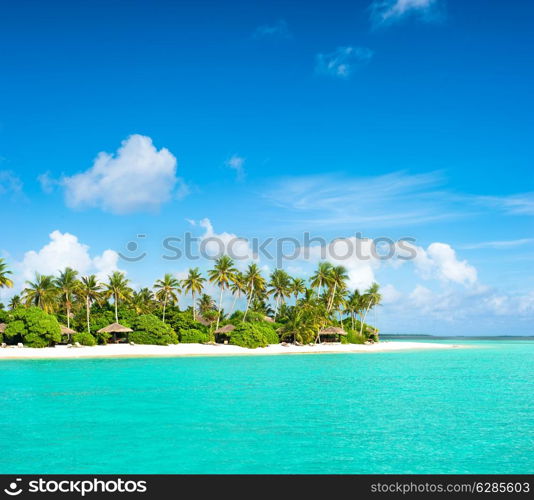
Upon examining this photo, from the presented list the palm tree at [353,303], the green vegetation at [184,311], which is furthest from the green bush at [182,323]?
the palm tree at [353,303]

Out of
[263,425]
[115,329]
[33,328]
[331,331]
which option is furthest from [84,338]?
[263,425]

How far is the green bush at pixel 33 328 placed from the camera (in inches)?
2552

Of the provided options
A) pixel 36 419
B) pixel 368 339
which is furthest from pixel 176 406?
pixel 368 339

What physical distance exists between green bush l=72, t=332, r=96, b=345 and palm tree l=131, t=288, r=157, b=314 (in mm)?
12105

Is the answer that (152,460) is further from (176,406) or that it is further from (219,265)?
(219,265)

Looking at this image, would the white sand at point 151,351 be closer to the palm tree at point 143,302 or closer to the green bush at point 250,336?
the green bush at point 250,336

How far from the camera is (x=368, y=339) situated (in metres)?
100

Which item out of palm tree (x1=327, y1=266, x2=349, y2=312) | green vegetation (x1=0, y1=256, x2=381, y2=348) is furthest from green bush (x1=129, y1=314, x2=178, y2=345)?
palm tree (x1=327, y1=266, x2=349, y2=312)

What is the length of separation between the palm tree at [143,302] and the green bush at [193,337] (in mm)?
9810

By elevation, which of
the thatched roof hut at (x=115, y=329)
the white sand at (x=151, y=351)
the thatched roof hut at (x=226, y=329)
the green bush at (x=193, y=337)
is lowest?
the white sand at (x=151, y=351)

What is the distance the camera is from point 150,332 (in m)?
73.8

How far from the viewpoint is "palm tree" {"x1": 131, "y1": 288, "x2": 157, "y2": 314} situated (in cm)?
8591

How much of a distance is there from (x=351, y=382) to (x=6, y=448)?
81.8 ft

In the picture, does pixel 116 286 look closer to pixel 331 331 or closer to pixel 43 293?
pixel 43 293
